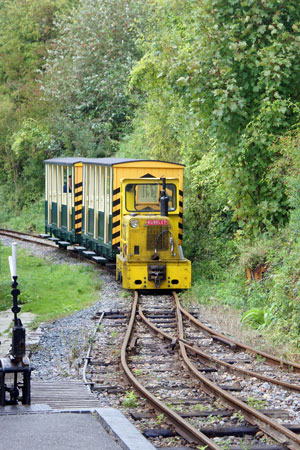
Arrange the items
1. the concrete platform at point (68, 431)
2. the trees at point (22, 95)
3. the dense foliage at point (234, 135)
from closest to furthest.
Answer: the concrete platform at point (68, 431) → the dense foliage at point (234, 135) → the trees at point (22, 95)

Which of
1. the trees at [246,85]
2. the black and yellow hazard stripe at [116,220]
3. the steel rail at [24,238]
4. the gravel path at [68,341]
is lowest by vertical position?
the steel rail at [24,238]

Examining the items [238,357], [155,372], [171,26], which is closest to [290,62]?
[238,357]

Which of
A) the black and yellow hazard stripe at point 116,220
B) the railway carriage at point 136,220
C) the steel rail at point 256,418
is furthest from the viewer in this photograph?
the black and yellow hazard stripe at point 116,220

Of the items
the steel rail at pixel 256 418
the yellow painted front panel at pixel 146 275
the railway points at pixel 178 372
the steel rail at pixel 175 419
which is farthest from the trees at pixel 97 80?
the steel rail at pixel 256 418

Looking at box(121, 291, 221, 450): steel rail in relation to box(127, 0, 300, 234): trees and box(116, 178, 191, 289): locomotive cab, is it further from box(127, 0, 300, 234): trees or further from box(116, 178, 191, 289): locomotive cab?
box(127, 0, 300, 234): trees

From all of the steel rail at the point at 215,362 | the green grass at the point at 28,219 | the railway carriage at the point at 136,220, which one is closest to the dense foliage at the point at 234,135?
the railway carriage at the point at 136,220

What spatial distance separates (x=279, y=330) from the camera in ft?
37.3

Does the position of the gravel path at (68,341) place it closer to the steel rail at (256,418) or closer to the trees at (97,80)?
the steel rail at (256,418)

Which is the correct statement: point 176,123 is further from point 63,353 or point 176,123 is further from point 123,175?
point 63,353

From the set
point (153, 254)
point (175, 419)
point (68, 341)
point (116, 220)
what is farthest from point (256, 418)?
point (116, 220)

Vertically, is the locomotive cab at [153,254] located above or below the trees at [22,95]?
below

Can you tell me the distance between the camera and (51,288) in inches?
696

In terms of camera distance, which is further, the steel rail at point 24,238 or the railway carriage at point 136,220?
the steel rail at point 24,238

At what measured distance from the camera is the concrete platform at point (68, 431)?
5898 millimetres
